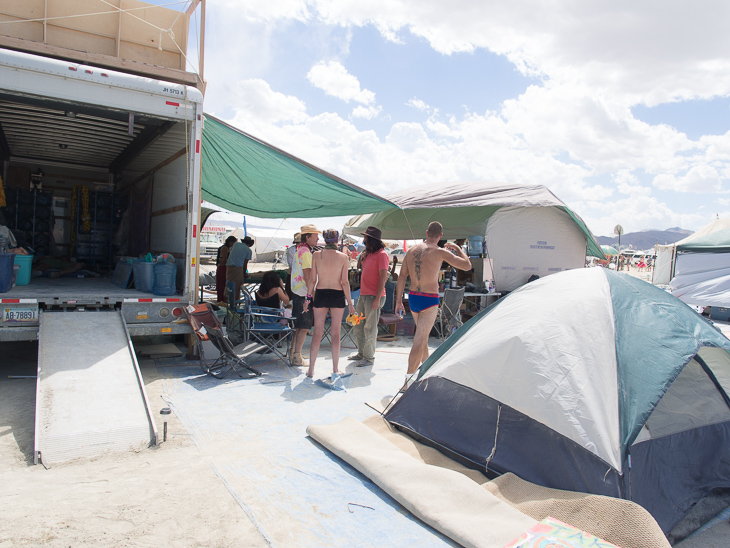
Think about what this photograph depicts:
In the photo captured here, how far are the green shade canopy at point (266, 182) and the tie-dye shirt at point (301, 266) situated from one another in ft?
4.01

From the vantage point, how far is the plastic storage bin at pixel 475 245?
389 inches

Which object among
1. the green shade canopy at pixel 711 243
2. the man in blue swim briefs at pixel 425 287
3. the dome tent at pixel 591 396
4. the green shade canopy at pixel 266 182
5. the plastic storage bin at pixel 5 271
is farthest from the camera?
the green shade canopy at pixel 711 243

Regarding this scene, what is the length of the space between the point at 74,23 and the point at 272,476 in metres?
5.78

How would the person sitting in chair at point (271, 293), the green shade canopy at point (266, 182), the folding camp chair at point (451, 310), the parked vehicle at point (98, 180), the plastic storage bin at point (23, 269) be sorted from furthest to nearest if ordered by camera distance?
the folding camp chair at point (451, 310)
the person sitting in chair at point (271, 293)
the plastic storage bin at point (23, 269)
the green shade canopy at point (266, 182)
the parked vehicle at point (98, 180)

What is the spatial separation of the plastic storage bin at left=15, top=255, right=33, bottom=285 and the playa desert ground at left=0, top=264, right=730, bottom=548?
2.48 metres

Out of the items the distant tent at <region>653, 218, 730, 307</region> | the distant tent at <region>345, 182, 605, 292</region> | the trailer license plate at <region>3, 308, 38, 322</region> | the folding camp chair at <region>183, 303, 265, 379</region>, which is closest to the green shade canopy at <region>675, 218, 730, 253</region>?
the distant tent at <region>653, 218, 730, 307</region>

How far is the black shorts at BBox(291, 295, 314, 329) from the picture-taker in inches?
230

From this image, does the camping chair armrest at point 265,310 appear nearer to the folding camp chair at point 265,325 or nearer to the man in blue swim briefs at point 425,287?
the folding camp chair at point 265,325

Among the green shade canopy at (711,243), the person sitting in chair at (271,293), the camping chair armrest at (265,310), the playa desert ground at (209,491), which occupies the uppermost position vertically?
the green shade canopy at (711,243)

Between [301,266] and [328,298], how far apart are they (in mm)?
752

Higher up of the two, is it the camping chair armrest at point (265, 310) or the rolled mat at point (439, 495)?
the camping chair armrest at point (265, 310)

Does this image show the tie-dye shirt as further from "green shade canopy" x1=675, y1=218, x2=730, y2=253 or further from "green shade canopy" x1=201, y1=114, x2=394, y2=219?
"green shade canopy" x1=675, y1=218, x2=730, y2=253

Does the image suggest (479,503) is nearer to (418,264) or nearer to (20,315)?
(418,264)

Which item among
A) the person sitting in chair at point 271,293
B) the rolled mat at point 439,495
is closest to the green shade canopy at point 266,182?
the person sitting in chair at point 271,293
